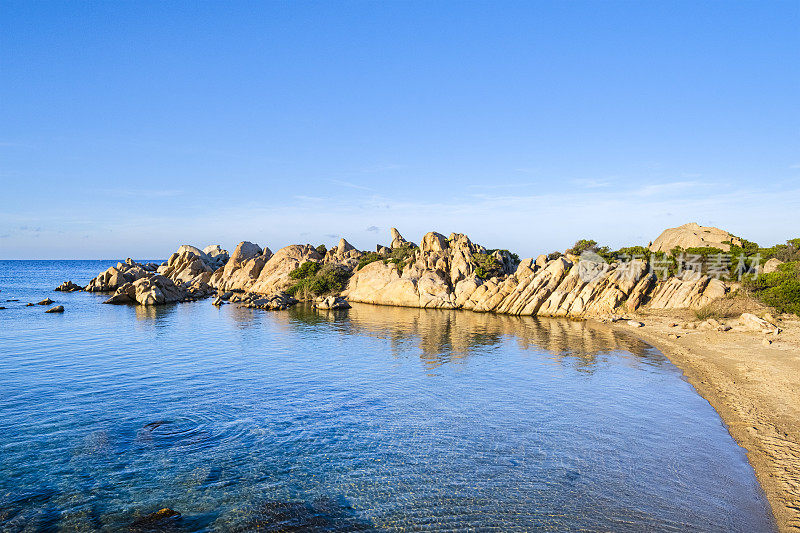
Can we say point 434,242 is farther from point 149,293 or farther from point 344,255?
point 149,293

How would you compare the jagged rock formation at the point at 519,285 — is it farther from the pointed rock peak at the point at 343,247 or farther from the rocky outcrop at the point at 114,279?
the rocky outcrop at the point at 114,279

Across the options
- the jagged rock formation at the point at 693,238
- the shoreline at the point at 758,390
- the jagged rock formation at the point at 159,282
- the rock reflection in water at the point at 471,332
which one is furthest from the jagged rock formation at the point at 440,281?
the jagged rock formation at the point at 693,238

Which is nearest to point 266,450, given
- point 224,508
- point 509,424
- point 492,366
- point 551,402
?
point 224,508

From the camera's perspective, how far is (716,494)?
15492mm

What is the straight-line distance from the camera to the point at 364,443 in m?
19.7

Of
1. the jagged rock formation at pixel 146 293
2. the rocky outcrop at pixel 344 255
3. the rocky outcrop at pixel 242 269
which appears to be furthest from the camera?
the rocky outcrop at pixel 242 269

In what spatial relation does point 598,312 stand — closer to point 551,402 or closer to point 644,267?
point 644,267

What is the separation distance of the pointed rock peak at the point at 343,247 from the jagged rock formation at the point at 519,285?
14.7 metres

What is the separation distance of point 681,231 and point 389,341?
5796 cm

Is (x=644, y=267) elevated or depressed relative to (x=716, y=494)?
elevated

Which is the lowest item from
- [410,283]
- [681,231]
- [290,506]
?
[290,506]

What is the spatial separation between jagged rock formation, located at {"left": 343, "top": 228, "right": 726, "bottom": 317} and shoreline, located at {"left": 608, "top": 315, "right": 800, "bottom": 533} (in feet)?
43.4

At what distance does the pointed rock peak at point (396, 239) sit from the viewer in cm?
10338

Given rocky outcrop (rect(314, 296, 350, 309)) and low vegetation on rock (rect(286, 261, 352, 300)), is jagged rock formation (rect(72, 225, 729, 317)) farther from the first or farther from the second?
low vegetation on rock (rect(286, 261, 352, 300))
